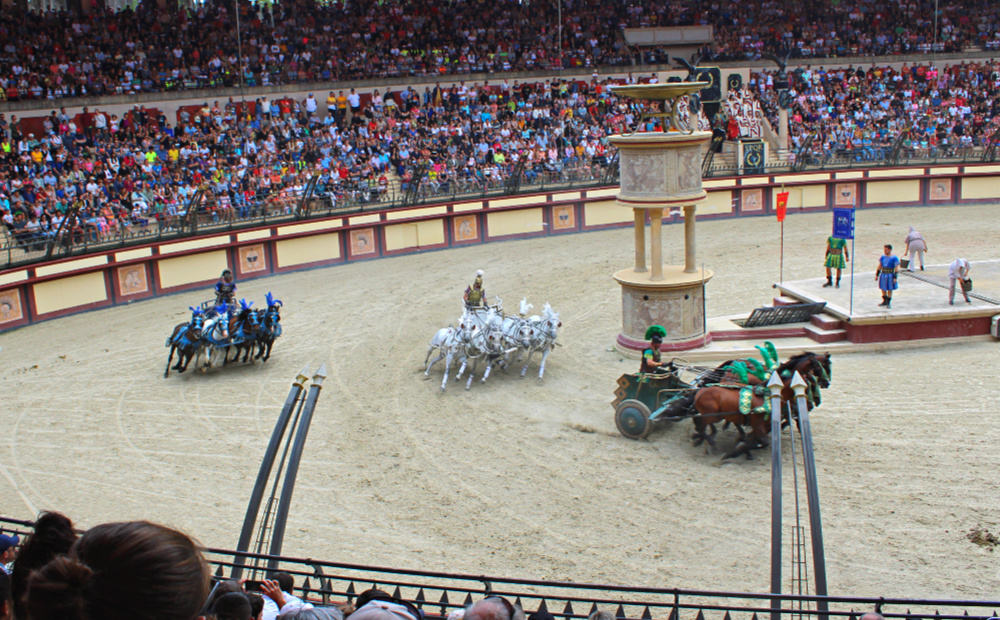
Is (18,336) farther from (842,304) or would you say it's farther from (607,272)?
(842,304)

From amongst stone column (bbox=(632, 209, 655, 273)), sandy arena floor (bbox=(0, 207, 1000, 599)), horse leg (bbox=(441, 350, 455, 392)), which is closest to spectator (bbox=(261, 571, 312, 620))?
sandy arena floor (bbox=(0, 207, 1000, 599))

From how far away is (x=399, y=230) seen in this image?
2969cm

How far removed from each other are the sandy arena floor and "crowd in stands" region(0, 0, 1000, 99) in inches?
470

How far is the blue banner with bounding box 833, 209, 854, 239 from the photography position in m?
18.3

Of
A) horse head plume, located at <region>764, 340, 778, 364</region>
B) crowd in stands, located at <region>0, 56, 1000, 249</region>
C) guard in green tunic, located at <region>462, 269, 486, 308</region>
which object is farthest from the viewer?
crowd in stands, located at <region>0, 56, 1000, 249</region>

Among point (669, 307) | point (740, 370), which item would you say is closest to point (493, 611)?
point (740, 370)

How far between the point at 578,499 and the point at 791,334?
337 inches

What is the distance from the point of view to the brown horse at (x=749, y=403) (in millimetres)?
12562

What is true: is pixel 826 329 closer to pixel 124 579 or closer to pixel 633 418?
pixel 633 418

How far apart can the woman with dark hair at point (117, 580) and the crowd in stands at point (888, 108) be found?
33548 millimetres

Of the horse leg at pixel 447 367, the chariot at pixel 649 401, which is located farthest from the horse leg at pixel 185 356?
the chariot at pixel 649 401

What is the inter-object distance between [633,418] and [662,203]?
4963 mm

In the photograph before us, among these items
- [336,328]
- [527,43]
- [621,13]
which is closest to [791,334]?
[336,328]

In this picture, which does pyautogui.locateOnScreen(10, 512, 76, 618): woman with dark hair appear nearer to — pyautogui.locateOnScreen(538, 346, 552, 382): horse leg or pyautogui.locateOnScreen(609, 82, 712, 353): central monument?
pyautogui.locateOnScreen(538, 346, 552, 382): horse leg
